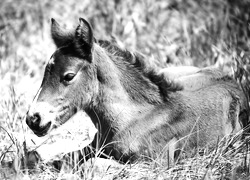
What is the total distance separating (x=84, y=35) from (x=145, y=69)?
0.66 metres

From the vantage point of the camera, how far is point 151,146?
3604 mm

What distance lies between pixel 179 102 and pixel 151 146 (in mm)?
525

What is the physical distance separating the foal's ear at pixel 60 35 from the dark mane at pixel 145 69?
0.39 meters

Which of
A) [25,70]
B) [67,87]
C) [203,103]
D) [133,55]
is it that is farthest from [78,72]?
[25,70]

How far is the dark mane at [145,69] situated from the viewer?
3.91 meters

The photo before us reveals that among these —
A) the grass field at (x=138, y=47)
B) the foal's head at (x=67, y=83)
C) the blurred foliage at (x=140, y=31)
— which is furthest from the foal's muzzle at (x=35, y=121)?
the blurred foliage at (x=140, y=31)

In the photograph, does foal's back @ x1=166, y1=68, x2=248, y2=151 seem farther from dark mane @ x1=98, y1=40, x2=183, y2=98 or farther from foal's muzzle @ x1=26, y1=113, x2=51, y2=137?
foal's muzzle @ x1=26, y1=113, x2=51, y2=137

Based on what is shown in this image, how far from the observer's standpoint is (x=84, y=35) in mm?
3676

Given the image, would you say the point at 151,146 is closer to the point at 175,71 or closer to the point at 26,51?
the point at 175,71

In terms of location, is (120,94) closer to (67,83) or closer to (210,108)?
(67,83)

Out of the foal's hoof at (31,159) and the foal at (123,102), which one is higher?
the foal at (123,102)

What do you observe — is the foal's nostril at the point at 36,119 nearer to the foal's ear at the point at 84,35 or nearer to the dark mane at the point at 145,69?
the foal's ear at the point at 84,35

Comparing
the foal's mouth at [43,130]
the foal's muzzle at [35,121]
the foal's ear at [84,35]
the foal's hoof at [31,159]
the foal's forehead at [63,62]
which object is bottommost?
the foal's hoof at [31,159]

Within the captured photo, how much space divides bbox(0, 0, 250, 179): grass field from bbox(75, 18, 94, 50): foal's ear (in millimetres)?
716
